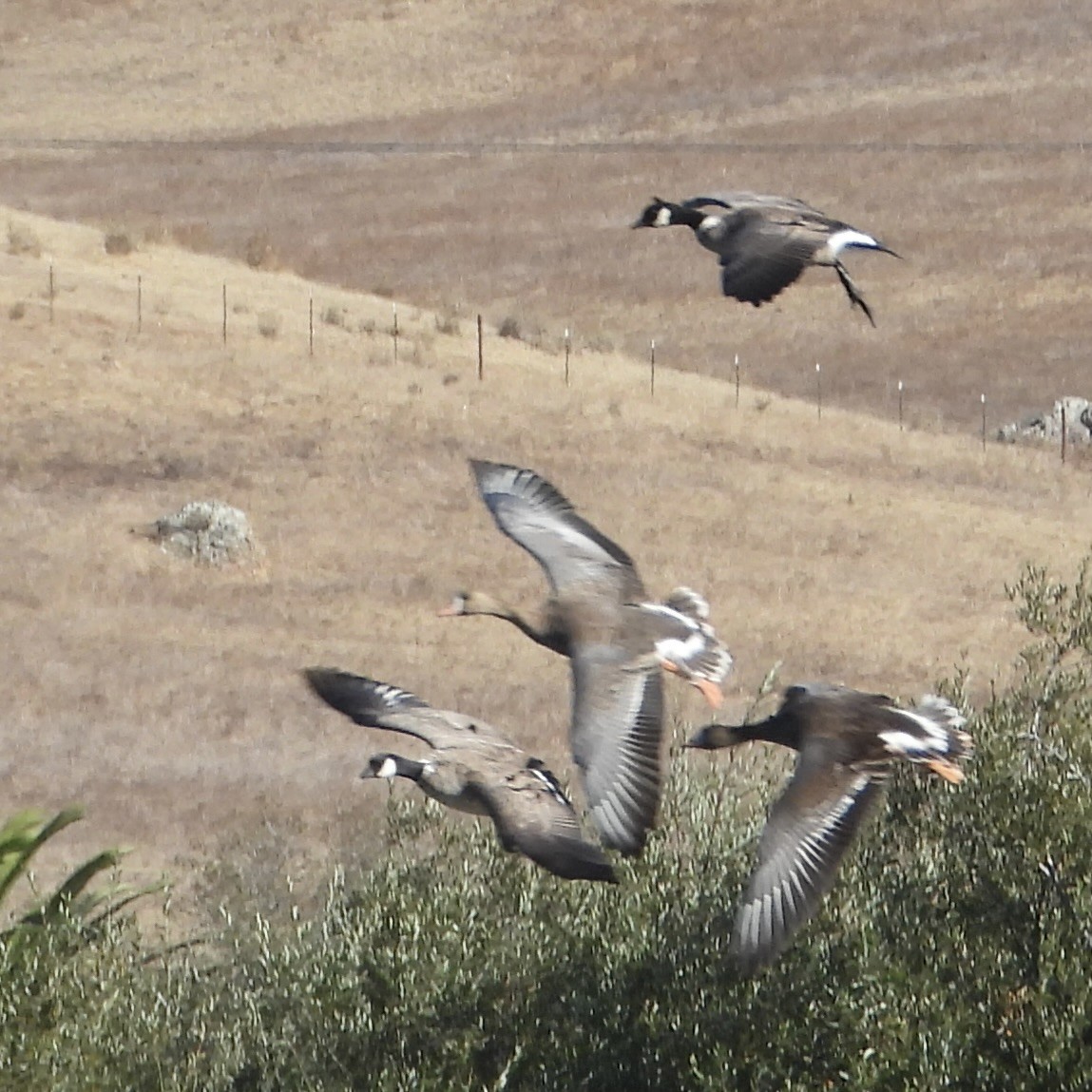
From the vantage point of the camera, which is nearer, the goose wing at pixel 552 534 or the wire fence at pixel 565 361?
the goose wing at pixel 552 534

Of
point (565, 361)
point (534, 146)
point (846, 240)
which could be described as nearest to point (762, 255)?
point (846, 240)

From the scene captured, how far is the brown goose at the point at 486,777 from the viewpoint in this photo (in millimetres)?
9750

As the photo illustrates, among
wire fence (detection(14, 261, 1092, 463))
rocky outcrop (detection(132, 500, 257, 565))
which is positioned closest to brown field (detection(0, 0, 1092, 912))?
wire fence (detection(14, 261, 1092, 463))

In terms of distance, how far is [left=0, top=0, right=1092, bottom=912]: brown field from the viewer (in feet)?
80.6

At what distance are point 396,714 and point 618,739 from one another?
5.88 ft

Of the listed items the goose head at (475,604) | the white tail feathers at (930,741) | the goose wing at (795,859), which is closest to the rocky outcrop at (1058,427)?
the goose head at (475,604)

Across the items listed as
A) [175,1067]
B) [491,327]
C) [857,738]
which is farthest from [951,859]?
[491,327]

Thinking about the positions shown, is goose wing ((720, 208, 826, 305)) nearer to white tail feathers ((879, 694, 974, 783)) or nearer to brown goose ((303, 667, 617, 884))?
white tail feathers ((879, 694, 974, 783))

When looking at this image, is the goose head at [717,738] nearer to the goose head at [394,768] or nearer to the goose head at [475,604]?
the goose head at [394,768]

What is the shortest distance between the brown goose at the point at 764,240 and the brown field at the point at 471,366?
17.5 feet

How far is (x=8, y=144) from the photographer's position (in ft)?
198

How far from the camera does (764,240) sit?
36.1 ft

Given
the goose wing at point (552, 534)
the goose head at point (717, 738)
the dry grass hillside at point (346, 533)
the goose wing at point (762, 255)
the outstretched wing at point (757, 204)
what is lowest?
the dry grass hillside at point (346, 533)

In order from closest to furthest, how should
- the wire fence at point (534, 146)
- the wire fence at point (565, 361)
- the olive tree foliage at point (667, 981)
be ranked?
the olive tree foliage at point (667, 981) < the wire fence at point (565, 361) < the wire fence at point (534, 146)
